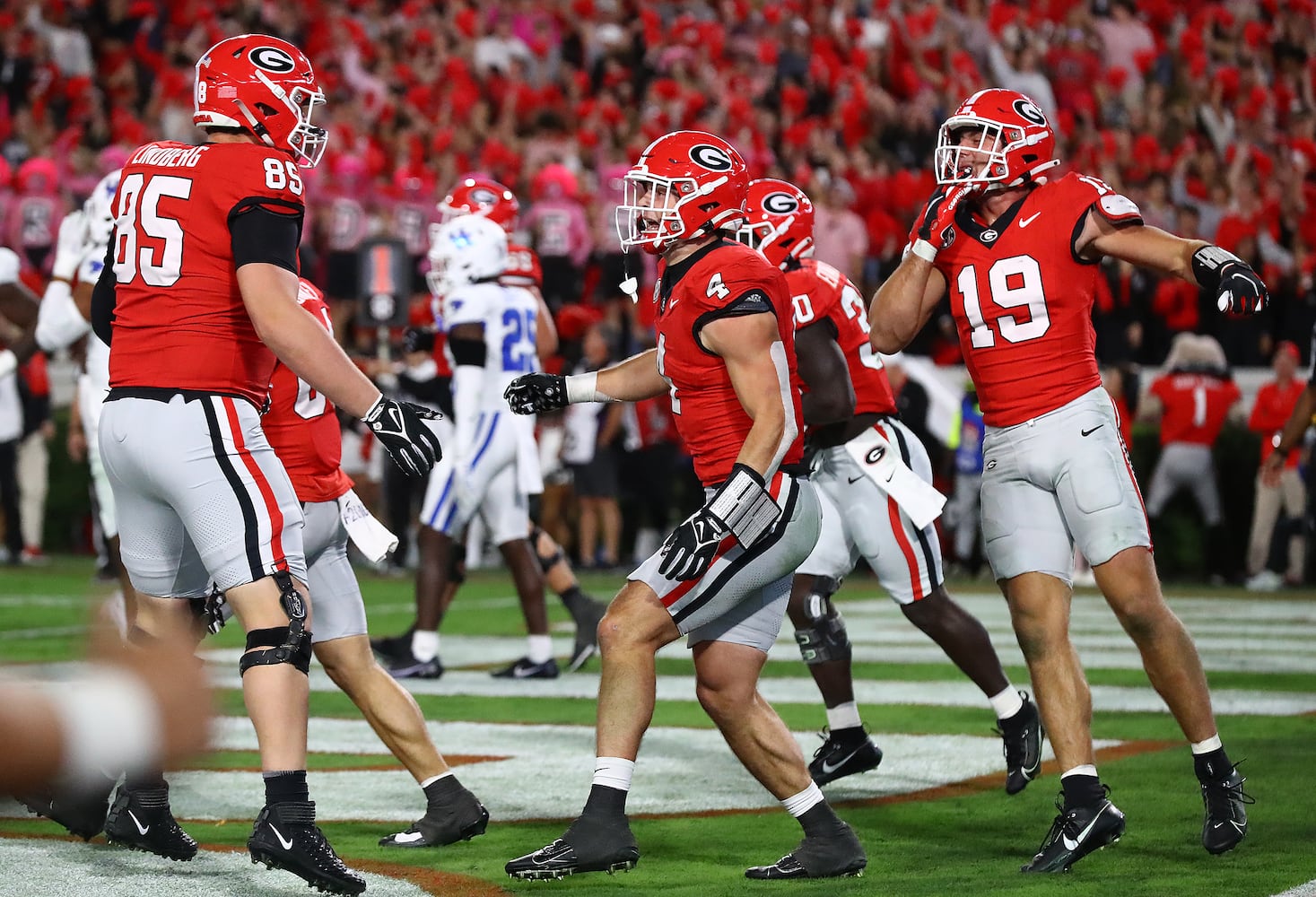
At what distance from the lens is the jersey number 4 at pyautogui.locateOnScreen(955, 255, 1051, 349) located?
18.3 feet

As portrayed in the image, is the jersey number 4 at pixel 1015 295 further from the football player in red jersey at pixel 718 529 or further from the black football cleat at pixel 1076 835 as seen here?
the black football cleat at pixel 1076 835

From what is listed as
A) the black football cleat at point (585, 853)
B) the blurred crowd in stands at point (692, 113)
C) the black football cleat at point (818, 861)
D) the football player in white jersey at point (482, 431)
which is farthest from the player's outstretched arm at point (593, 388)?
the blurred crowd in stands at point (692, 113)

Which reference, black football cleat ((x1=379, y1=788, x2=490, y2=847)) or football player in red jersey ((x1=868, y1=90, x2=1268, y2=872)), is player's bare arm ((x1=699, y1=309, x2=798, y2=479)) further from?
black football cleat ((x1=379, y1=788, x2=490, y2=847))

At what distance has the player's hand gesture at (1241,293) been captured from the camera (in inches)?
203

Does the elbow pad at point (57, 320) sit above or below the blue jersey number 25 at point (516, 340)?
above

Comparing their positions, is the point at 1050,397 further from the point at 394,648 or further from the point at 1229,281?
the point at 394,648

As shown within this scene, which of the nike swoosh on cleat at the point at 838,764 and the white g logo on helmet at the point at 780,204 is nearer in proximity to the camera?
the nike swoosh on cleat at the point at 838,764

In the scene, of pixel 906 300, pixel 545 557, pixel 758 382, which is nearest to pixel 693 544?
pixel 758 382

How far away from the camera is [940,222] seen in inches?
225

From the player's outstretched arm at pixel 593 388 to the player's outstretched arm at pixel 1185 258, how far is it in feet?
4.32

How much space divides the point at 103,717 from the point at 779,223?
16.3ft

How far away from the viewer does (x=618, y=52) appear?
21719 mm

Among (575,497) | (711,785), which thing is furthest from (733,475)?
(575,497)

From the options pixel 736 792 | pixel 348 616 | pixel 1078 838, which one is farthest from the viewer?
pixel 736 792
